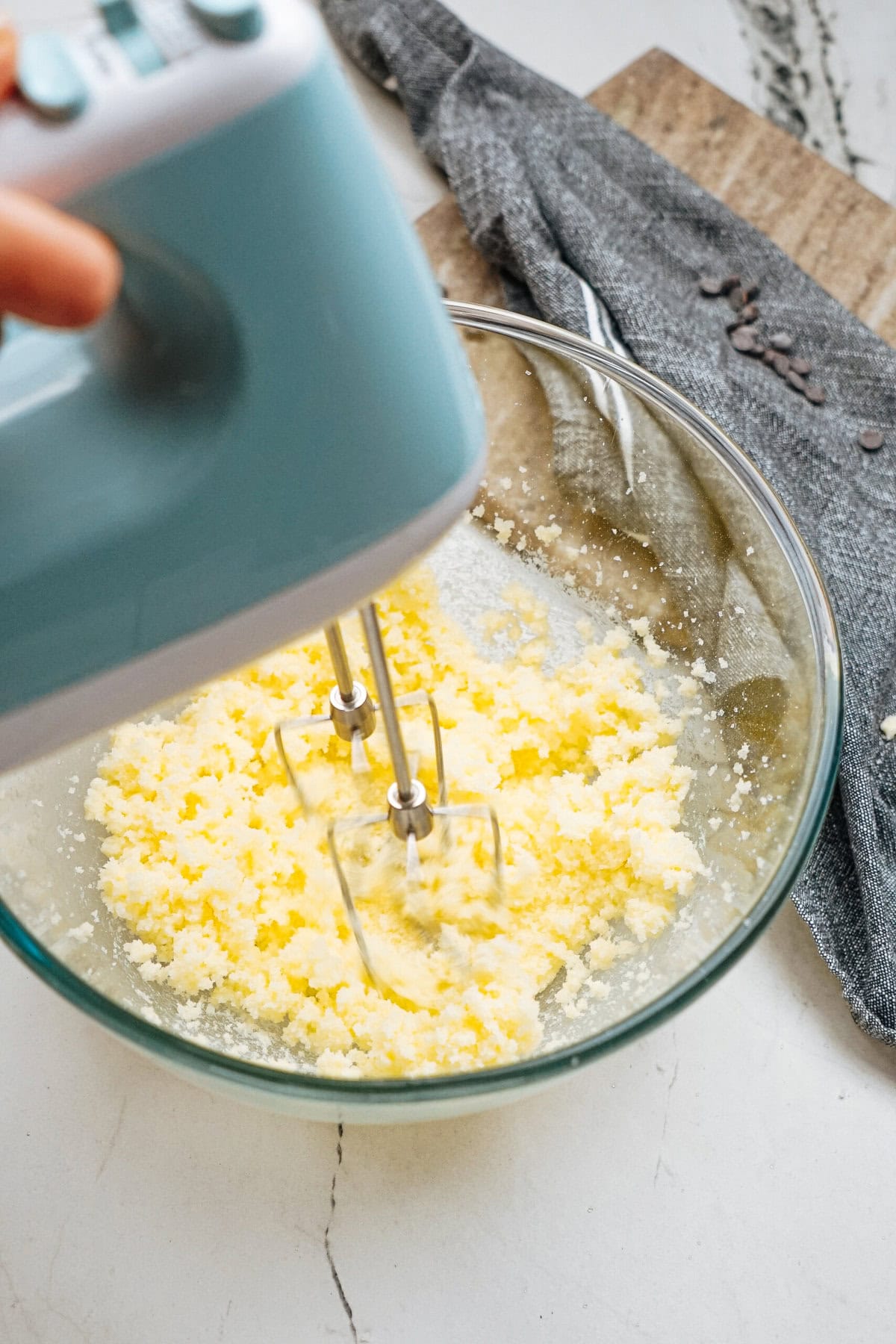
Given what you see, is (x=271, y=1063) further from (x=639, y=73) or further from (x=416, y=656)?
(x=639, y=73)

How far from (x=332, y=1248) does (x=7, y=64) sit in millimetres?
676

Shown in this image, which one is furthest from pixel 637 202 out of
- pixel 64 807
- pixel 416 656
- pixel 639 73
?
pixel 64 807

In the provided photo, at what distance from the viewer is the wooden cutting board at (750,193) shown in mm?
1048

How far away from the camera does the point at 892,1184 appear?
30.3 inches

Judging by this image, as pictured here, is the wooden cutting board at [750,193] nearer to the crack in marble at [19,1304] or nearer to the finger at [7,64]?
the finger at [7,64]

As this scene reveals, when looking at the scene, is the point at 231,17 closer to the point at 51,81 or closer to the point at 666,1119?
the point at 51,81

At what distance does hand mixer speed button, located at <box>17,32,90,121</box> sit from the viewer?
0.36 meters

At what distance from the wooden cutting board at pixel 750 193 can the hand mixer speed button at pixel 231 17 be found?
69 cm

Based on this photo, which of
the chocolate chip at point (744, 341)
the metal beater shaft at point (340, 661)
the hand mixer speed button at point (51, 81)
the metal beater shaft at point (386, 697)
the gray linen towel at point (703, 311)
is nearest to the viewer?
the hand mixer speed button at point (51, 81)

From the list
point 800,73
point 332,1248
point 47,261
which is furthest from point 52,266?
point 800,73

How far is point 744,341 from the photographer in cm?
100

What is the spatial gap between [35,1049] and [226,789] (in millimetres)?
221

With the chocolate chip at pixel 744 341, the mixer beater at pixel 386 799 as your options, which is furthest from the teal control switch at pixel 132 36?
the chocolate chip at pixel 744 341

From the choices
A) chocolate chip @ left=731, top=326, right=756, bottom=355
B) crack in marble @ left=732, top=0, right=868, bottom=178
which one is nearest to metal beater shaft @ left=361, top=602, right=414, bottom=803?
chocolate chip @ left=731, top=326, right=756, bottom=355
